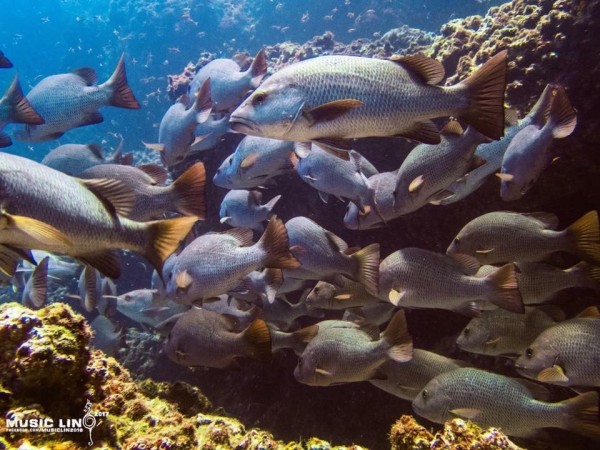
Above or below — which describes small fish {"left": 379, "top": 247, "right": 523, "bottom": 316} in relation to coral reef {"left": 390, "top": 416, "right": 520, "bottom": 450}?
above

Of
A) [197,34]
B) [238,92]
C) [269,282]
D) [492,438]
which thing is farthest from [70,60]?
[492,438]

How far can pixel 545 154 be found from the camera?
3.15 m

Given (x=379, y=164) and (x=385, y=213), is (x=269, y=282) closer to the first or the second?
(x=385, y=213)

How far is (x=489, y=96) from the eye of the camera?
2.47m

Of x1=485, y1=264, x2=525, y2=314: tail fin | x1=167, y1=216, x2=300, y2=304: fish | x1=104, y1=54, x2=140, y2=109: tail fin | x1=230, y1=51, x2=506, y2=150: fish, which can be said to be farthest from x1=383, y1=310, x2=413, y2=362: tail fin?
x1=104, y1=54, x2=140, y2=109: tail fin

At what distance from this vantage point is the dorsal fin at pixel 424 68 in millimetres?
2562

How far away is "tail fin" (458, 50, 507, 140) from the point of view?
7.97ft

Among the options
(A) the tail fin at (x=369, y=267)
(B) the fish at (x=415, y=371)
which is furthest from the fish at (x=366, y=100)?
(B) the fish at (x=415, y=371)

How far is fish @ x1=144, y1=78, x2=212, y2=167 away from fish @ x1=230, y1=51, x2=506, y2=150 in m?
3.07

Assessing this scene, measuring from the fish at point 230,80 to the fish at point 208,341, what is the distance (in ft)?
11.3

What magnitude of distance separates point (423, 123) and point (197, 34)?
27.7 metres

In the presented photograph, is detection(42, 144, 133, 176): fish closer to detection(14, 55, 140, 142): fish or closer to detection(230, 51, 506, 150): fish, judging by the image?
detection(14, 55, 140, 142): fish

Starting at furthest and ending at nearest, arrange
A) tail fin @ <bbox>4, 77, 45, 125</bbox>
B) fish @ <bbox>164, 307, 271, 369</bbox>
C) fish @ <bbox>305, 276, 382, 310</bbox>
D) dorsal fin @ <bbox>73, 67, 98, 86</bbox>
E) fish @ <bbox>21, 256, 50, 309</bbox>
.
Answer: fish @ <bbox>21, 256, 50, 309</bbox> → dorsal fin @ <bbox>73, 67, 98, 86</bbox> → tail fin @ <bbox>4, 77, 45, 125</bbox> → fish @ <bbox>305, 276, 382, 310</bbox> → fish @ <bbox>164, 307, 271, 369</bbox>

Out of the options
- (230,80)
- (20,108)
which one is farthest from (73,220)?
(230,80)
